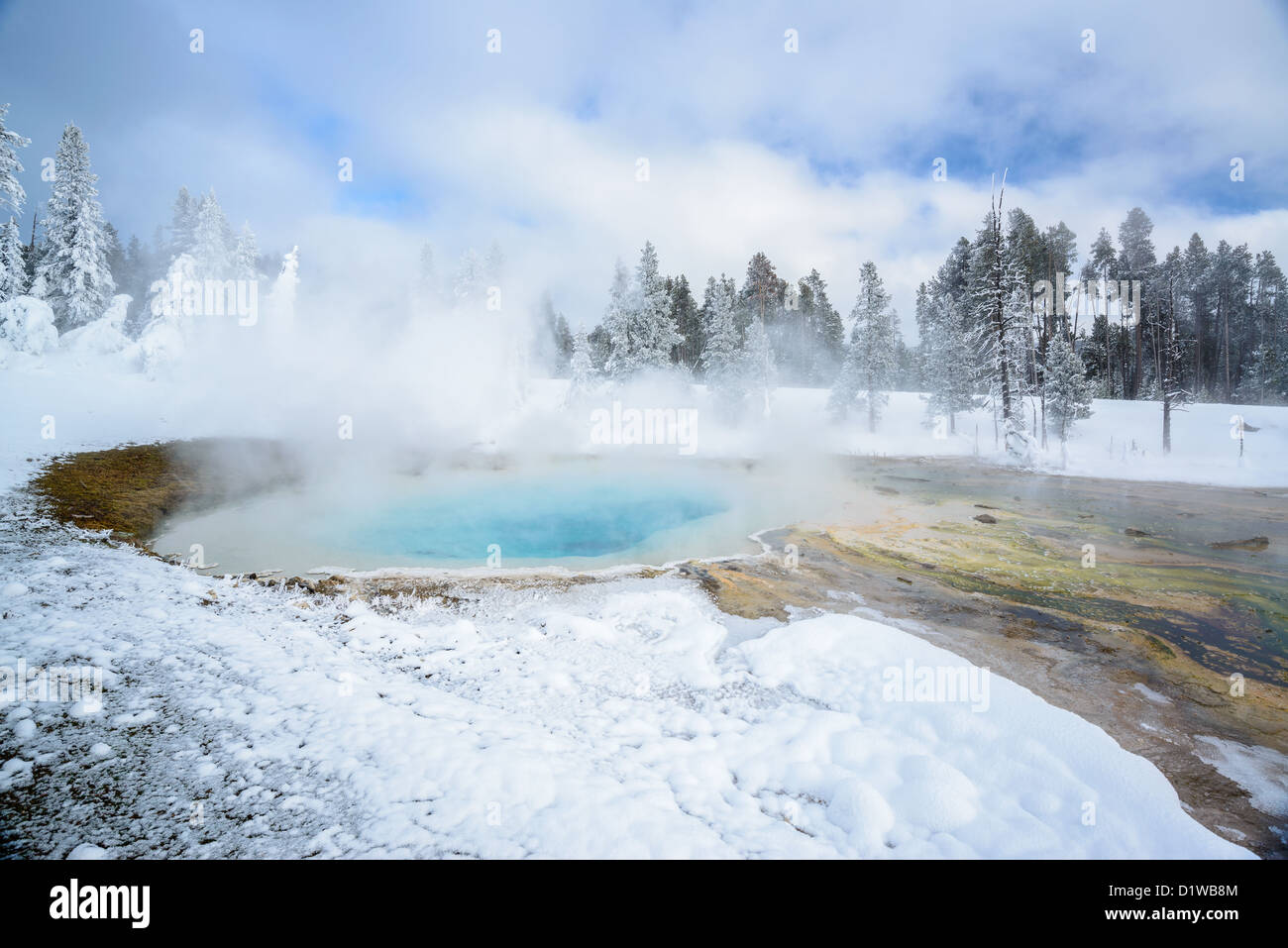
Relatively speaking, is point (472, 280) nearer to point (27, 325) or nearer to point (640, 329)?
point (640, 329)

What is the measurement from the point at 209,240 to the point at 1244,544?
62.7 m

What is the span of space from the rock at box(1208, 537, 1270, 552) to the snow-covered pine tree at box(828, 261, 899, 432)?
2442 centimetres

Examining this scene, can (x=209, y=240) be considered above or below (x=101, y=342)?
above

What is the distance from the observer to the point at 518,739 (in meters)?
5.16

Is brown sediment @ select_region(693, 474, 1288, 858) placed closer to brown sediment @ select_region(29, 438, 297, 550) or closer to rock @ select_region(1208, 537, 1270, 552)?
rock @ select_region(1208, 537, 1270, 552)

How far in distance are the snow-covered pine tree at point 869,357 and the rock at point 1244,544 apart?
80.1 feet

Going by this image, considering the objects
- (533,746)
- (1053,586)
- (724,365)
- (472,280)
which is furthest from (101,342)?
(1053,586)

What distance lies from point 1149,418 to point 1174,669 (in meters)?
39.1

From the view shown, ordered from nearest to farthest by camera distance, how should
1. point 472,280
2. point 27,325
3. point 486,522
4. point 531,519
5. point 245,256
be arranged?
point 486,522, point 531,519, point 27,325, point 245,256, point 472,280

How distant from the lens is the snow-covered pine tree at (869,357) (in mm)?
38062

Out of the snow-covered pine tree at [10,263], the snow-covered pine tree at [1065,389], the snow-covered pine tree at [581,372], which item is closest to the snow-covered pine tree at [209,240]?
the snow-covered pine tree at [10,263]

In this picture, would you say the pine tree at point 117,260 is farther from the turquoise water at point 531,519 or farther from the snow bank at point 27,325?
the turquoise water at point 531,519
